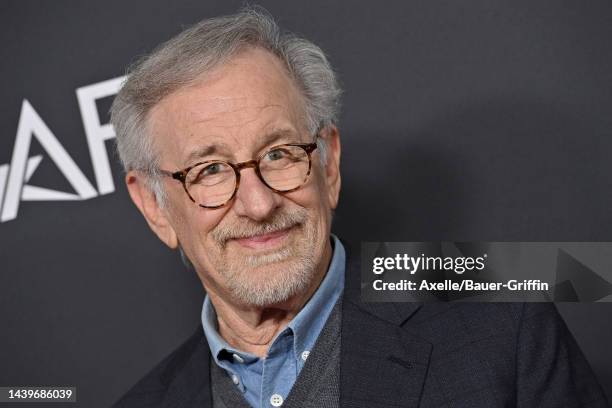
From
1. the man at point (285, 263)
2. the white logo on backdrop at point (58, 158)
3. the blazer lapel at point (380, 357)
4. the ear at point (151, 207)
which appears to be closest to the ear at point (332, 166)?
the man at point (285, 263)

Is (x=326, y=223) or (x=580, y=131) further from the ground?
(x=580, y=131)

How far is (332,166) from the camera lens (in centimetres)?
198

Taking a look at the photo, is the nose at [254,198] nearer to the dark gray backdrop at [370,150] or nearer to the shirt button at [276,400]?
the shirt button at [276,400]

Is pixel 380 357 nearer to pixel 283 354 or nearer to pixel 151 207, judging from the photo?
pixel 283 354

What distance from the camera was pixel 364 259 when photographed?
200cm

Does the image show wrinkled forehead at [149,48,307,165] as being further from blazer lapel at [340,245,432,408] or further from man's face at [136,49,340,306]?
blazer lapel at [340,245,432,408]

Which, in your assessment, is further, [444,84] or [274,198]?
[444,84]

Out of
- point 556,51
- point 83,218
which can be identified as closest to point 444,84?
point 556,51

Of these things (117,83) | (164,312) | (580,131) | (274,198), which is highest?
(117,83)

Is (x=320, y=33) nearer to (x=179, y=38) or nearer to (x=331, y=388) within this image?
(x=179, y=38)

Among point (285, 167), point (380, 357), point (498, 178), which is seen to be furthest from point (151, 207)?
point (498, 178)

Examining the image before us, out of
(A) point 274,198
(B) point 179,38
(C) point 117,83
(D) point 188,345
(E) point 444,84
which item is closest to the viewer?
(A) point 274,198

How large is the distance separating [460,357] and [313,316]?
318 mm

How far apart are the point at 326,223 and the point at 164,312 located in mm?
839
